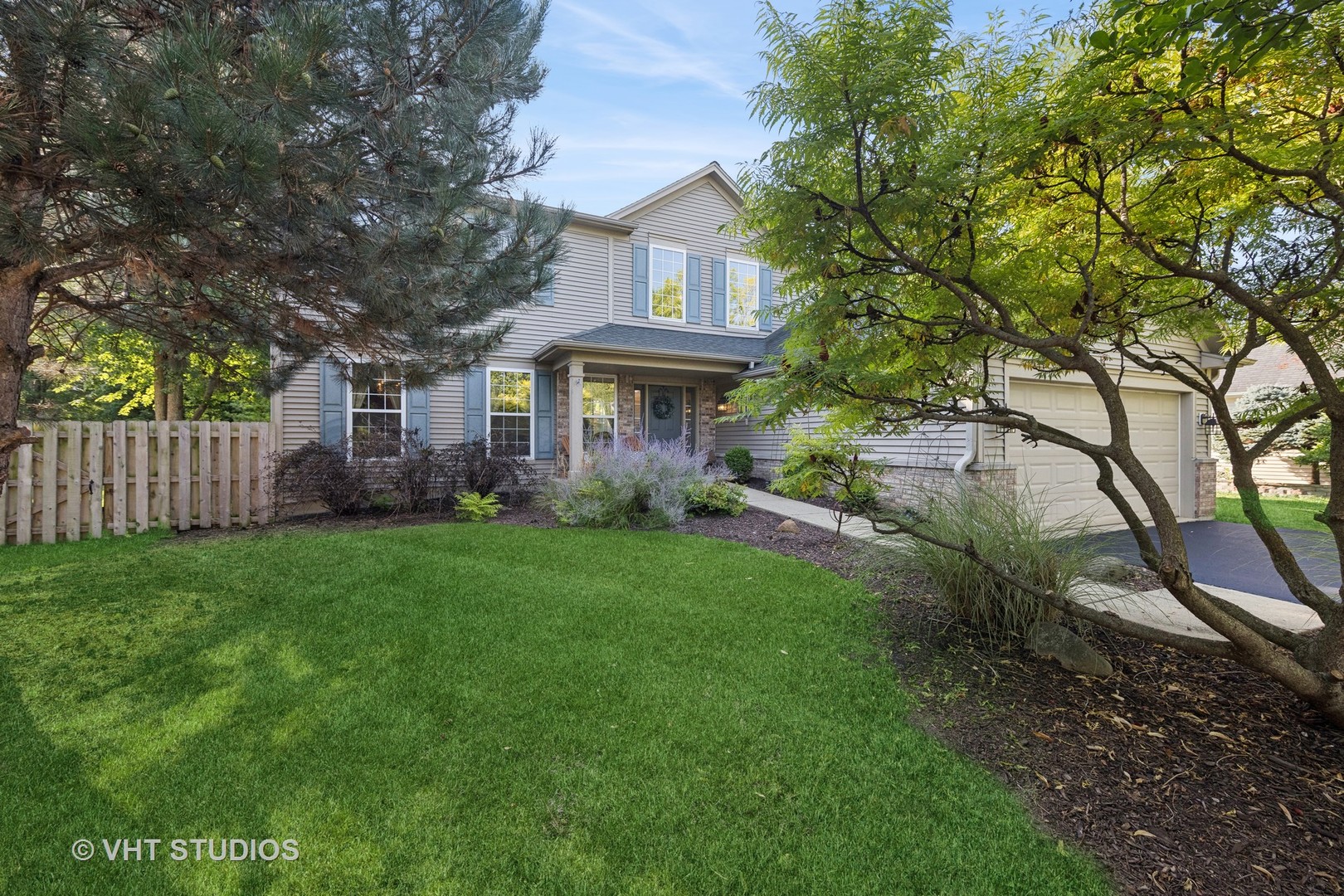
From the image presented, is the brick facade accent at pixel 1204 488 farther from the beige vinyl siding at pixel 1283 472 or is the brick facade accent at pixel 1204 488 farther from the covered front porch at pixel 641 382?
the covered front porch at pixel 641 382

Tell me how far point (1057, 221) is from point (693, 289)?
972 centimetres

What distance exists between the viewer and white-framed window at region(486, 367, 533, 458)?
408 inches

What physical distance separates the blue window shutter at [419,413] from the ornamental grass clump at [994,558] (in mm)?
8086

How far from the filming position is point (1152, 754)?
232cm

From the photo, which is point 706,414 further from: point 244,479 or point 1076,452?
point 244,479

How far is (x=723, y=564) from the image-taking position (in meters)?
5.09

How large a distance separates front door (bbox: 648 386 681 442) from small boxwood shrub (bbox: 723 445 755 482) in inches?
49.9

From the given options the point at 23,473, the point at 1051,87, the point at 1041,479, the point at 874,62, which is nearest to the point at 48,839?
the point at 874,62

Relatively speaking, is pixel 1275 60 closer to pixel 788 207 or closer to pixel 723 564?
pixel 788 207

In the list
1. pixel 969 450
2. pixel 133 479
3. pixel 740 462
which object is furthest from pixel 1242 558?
pixel 133 479

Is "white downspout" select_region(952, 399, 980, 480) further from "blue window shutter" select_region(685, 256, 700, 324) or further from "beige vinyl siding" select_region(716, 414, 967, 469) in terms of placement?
"blue window shutter" select_region(685, 256, 700, 324)

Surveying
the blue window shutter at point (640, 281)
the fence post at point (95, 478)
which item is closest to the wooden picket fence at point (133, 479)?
the fence post at point (95, 478)

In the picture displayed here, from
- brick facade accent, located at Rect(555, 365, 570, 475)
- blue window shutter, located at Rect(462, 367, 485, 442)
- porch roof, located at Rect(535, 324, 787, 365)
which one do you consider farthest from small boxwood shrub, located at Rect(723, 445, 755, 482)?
blue window shutter, located at Rect(462, 367, 485, 442)

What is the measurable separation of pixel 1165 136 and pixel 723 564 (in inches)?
157
